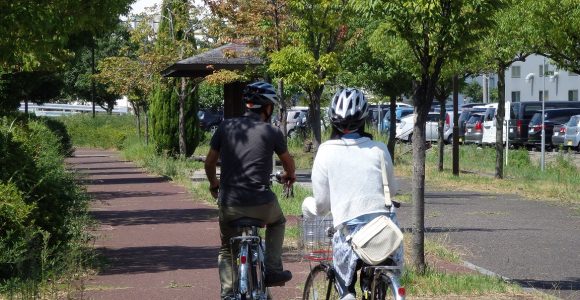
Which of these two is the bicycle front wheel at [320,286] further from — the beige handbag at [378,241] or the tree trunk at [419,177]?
the tree trunk at [419,177]

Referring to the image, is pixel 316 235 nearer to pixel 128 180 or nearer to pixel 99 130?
pixel 128 180

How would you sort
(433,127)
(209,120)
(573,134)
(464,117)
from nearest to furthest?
1. (573,134)
2. (433,127)
3. (464,117)
4. (209,120)

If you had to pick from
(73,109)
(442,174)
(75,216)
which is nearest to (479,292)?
(75,216)

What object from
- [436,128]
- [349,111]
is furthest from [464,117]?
[349,111]

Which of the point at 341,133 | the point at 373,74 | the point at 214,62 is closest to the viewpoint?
the point at 341,133

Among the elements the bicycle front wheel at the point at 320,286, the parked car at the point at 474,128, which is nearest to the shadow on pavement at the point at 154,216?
the bicycle front wheel at the point at 320,286

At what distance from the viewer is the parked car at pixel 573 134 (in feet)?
128

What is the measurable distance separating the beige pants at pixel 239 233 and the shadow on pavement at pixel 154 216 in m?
9.40

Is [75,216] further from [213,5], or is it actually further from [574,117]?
[574,117]

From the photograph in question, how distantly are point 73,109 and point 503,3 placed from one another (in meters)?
73.4

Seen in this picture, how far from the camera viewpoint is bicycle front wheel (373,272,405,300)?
222 inches

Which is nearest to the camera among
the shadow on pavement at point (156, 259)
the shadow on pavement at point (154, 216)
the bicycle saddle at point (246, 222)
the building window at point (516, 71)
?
the bicycle saddle at point (246, 222)

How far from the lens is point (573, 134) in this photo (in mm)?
39406

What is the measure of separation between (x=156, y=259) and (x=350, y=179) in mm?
6625
